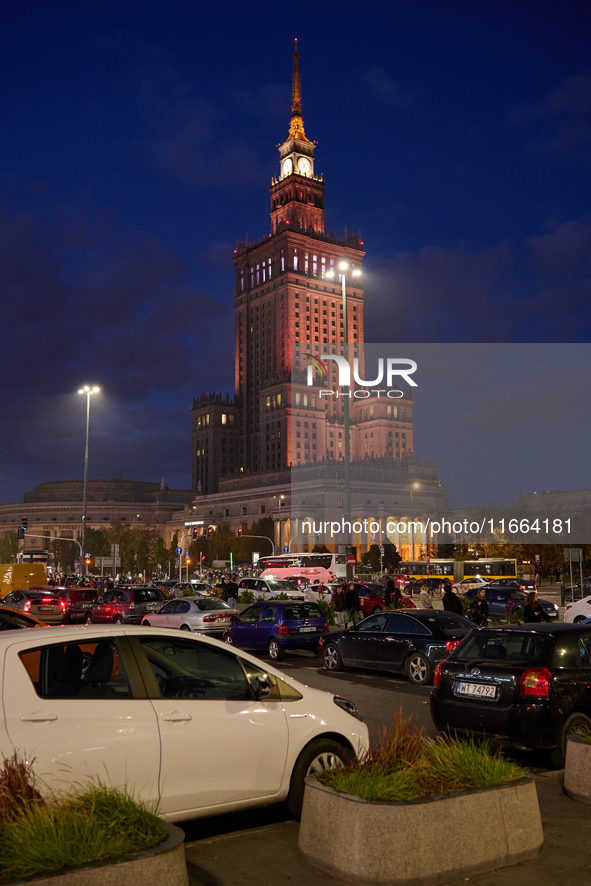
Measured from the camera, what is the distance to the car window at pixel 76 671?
5.58 metres

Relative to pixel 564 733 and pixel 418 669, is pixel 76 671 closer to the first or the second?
pixel 564 733

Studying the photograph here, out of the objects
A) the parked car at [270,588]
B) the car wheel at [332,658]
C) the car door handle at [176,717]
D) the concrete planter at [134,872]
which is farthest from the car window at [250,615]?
the concrete planter at [134,872]

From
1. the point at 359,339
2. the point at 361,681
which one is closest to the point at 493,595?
the point at 361,681

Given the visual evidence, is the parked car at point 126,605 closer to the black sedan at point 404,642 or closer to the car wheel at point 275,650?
the car wheel at point 275,650

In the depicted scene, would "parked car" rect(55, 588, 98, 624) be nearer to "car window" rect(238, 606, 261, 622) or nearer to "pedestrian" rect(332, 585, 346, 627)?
"pedestrian" rect(332, 585, 346, 627)

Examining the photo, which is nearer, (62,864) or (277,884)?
(62,864)

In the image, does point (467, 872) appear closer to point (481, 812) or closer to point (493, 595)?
point (481, 812)

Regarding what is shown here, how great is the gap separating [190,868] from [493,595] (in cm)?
3421

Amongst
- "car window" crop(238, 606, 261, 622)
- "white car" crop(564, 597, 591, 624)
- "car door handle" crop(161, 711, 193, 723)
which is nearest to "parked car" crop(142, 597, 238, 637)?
"car window" crop(238, 606, 261, 622)

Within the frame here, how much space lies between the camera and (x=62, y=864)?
4078 mm

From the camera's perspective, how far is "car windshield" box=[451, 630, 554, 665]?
8914mm

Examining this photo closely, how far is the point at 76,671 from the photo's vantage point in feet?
19.4

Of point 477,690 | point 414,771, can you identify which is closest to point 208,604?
point 477,690

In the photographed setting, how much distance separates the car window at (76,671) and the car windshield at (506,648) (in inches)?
187
